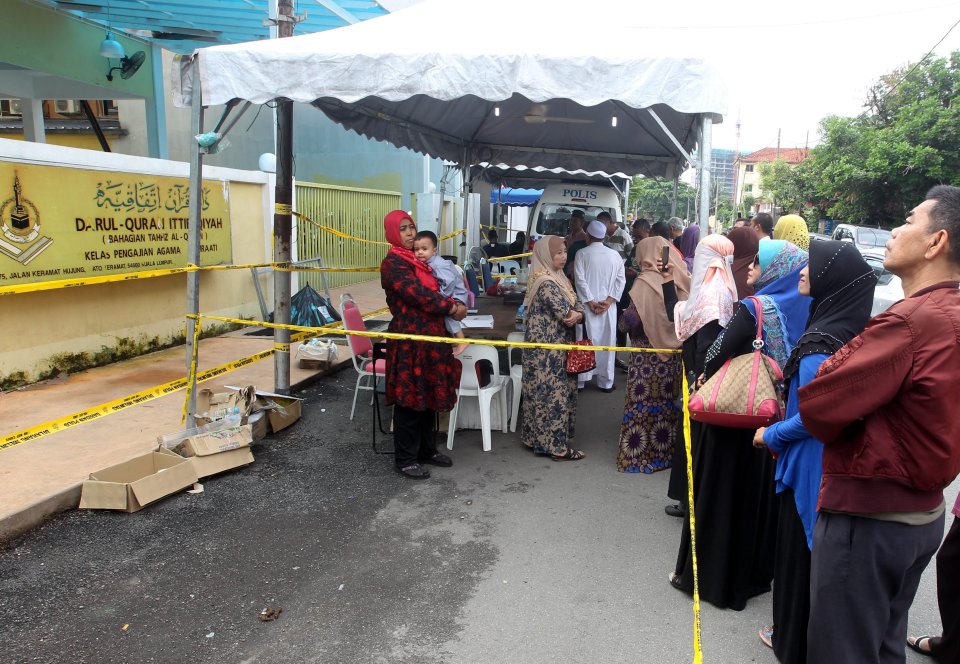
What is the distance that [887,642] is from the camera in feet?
7.45

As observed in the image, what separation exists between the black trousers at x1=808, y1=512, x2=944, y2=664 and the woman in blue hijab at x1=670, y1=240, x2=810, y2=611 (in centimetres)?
94

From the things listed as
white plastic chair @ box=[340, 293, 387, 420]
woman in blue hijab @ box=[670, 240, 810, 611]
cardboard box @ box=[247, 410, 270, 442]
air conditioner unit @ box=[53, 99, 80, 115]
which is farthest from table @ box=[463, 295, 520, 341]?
A: air conditioner unit @ box=[53, 99, 80, 115]

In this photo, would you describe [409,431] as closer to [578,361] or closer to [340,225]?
[578,361]

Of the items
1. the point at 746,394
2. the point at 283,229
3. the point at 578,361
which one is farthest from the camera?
the point at 283,229

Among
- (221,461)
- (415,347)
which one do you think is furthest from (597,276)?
(221,461)

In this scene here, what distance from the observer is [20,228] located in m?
5.74

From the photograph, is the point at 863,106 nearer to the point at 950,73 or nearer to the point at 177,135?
the point at 950,73

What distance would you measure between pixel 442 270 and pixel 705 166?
6.96ft

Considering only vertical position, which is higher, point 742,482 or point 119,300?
point 119,300

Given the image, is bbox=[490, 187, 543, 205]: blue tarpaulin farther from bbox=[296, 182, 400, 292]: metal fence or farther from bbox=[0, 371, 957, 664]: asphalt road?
bbox=[0, 371, 957, 664]: asphalt road

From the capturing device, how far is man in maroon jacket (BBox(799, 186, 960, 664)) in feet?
5.80

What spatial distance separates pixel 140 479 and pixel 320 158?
12578 mm

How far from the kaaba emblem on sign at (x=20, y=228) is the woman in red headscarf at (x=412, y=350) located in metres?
3.47

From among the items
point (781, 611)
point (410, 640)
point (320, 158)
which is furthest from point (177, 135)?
point (781, 611)
